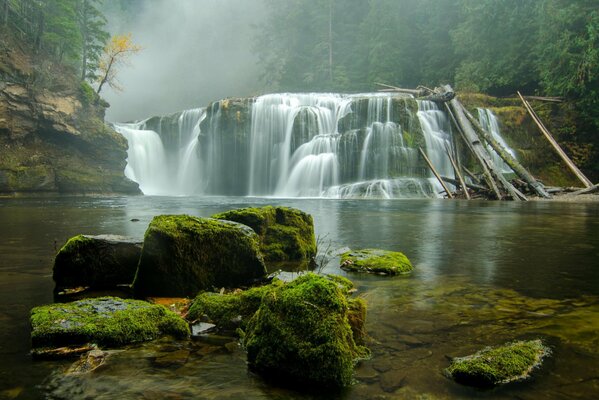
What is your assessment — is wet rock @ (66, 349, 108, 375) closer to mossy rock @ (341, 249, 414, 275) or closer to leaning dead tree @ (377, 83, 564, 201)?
mossy rock @ (341, 249, 414, 275)

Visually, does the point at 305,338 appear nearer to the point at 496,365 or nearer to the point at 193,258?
the point at 496,365

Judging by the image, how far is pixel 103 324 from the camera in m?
3.36

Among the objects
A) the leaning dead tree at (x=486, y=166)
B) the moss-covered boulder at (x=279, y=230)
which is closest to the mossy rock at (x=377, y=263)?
the moss-covered boulder at (x=279, y=230)

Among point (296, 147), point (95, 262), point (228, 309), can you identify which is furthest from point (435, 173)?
point (228, 309)

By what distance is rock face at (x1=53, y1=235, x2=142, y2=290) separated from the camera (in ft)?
15.9

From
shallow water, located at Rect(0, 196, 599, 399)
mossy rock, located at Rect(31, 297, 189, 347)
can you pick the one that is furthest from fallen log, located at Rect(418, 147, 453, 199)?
mossy rock, located at Rect(31, 297, 189, 347)

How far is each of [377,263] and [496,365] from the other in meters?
3.18

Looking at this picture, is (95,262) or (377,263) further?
(377,263)

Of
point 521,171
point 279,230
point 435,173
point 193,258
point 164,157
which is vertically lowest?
point 193,258

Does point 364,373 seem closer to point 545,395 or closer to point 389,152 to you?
point 545,395

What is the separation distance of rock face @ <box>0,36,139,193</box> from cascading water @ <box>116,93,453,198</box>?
5147mm

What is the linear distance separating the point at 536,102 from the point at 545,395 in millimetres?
31258

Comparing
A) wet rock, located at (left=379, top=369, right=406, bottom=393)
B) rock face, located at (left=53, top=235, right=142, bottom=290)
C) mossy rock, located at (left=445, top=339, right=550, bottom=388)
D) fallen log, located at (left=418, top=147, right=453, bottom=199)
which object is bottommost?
wet rock, located at (left=379, top=369, right=406, bottom=393)

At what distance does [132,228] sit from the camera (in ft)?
34.1
